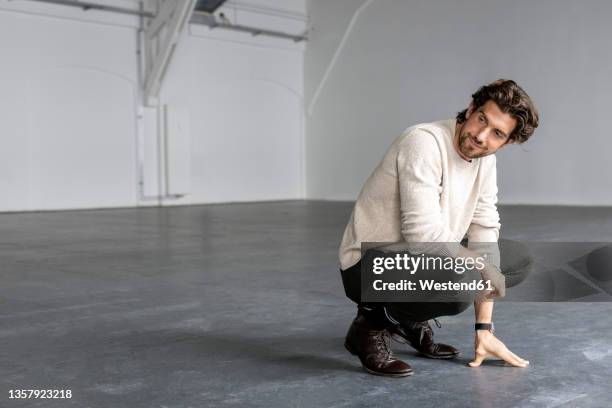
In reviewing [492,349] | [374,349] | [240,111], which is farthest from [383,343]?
[240,111]

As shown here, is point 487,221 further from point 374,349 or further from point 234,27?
point 234,27

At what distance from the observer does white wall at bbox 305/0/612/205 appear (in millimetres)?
13414

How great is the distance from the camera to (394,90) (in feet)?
53.4

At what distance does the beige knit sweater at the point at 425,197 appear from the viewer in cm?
240

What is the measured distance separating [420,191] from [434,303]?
41cm

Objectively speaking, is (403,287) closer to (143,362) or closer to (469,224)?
(469,224)

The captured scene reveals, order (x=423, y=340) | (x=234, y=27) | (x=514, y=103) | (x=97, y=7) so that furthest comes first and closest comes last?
(x=234, y=27)
(x=97, y=7)
(x=423, y=340)
(x=514, y=103)

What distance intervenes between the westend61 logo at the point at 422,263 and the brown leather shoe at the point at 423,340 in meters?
0.43

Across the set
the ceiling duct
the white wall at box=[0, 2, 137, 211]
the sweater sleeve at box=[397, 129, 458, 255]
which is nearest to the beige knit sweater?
the sweater sleeve at box=[397, 129, 458, 255]

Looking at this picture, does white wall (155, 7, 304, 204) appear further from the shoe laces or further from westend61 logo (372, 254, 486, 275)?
westend61 logo (372, 254, 486, 275)

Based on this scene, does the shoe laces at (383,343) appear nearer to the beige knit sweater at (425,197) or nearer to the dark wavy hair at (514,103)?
the beige knit sweater at (425,197)

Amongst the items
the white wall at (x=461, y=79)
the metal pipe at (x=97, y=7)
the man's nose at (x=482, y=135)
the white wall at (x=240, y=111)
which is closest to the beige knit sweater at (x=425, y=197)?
the man's nose at (x=482, y=135)

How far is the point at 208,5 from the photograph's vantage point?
15148 mm

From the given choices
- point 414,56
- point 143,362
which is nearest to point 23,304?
point 143,362
